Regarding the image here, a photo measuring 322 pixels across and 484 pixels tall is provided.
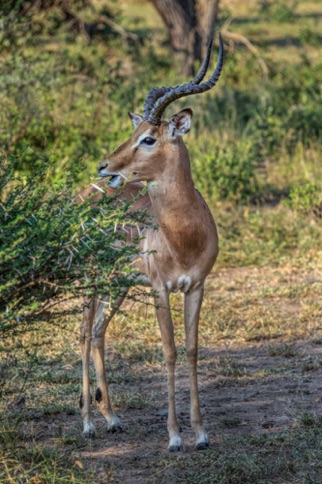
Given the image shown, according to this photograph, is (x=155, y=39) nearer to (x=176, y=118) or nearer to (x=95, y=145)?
(x=95, y=145)

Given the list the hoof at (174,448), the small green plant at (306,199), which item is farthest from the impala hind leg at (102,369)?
the small green plant at (306,199)

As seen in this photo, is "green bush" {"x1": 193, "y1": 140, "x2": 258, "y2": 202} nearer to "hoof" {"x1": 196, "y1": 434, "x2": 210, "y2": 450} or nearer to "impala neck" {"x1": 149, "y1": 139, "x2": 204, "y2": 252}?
"impala neck" {"x1": 149, "y1": 139, "x2": 204, "y2": 252}

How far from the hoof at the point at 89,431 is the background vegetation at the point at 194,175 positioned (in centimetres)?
13

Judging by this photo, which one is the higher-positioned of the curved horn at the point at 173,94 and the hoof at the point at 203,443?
the curved horn at the point at 173,94

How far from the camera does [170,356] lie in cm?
507

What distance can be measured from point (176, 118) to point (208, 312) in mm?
2458

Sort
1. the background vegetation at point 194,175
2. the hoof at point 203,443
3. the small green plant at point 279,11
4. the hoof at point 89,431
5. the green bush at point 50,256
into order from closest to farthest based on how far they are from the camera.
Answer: the green bush at point 50,256, the background vegetation at point 194,175, the hoof at point 203,443, the hoof at point 89,431, the small green plant at point 279,11

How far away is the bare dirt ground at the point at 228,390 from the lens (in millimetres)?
4893

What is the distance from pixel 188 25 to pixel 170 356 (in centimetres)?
1068

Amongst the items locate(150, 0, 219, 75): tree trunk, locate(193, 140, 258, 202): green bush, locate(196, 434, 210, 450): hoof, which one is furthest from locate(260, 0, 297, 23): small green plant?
locate(196, 434, 210, 450): hoof

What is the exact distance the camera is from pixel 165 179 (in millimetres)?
5117

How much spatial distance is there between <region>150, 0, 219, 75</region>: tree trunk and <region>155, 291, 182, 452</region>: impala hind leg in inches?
396

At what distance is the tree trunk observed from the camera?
581 inches

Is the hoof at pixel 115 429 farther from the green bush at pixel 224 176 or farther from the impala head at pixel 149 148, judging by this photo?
the green bush at pixel 224 176
